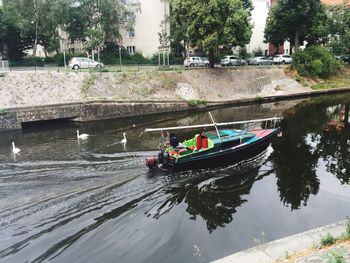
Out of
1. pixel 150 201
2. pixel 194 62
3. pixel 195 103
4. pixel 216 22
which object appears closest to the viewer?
pixel 150 201

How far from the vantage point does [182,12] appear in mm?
41812

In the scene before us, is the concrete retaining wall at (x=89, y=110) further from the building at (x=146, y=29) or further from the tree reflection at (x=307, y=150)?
the building at (x=146, y=29)

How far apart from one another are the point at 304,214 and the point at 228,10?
101 ft

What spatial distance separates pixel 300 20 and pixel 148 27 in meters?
21.9

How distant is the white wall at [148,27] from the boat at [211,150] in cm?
3659

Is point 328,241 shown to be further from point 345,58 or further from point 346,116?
point 345,58

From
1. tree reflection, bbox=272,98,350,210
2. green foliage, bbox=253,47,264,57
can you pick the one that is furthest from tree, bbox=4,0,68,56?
green foliage, bbox=253,47,264,57

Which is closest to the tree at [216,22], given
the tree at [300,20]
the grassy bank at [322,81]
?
the grassy bank at [322,81]

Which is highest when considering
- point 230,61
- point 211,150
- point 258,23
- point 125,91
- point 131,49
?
point 258,23

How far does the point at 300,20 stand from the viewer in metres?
49.7

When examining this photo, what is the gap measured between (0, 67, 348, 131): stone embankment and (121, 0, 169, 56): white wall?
14492 mm

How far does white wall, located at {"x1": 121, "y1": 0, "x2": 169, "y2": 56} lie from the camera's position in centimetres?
5369

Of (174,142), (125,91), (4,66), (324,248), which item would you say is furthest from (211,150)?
(4,66)

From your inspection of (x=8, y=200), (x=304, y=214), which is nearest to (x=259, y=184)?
(x=304, y=214)
